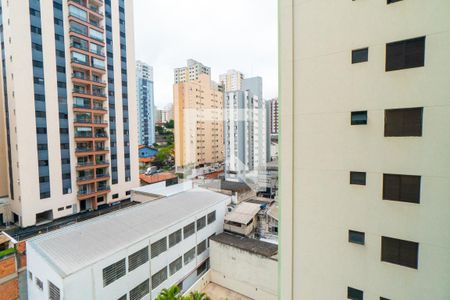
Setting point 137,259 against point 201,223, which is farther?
point 201,223

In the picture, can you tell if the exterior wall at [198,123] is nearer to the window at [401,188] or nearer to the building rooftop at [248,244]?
the building rooftop at [248,244]

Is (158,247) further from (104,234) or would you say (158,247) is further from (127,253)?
(104,234)

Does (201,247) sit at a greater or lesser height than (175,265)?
greater

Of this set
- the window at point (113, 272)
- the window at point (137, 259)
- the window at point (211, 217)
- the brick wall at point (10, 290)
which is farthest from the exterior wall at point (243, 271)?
the brick wall at point (10, 290)

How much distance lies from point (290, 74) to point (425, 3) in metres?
3.11

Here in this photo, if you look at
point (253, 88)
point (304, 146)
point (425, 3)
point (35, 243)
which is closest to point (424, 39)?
point (425, 3)

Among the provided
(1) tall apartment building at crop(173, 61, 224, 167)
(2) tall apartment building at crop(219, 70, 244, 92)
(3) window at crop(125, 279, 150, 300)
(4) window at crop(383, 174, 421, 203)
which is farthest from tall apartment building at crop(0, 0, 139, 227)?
(2) tall apartment building at crop(219, 70, 244, 92)

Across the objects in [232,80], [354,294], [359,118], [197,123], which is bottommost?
[354,294]

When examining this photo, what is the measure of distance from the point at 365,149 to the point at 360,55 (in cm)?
235

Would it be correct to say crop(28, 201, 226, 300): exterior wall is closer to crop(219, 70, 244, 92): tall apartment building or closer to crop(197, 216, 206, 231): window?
crop(197, 216, 206, 231): window

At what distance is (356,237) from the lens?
19.2ft

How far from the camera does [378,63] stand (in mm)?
5324

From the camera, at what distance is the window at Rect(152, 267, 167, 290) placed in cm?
1257

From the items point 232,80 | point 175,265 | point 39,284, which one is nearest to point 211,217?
point 175,265
